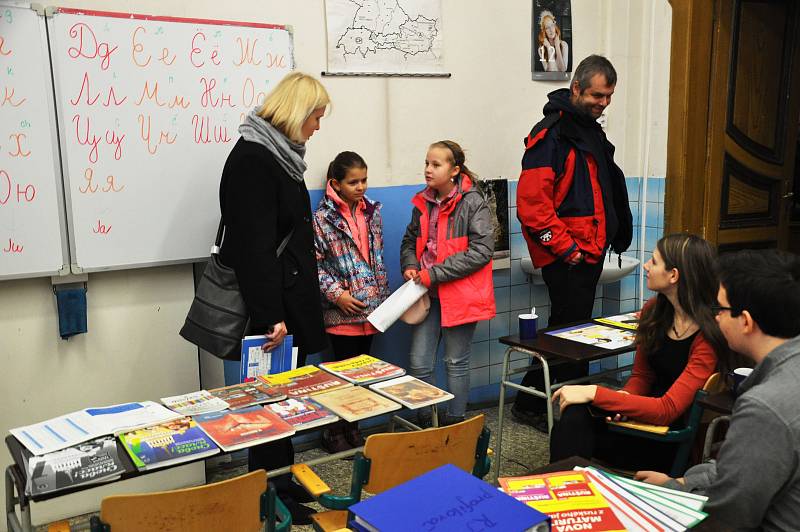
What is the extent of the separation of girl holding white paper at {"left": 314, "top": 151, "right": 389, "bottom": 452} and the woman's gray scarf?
2.34ft

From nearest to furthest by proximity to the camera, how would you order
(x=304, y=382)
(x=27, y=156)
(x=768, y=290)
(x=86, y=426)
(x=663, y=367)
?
(x=768, y=290) < (x=86, y=426) < (x=304, y=382) < (x=663, y=367) < (x=27, y=156)

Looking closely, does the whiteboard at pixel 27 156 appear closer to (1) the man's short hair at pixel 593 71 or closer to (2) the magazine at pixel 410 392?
(2) the magazine at pixel 410 392

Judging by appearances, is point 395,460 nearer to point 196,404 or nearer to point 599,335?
point 196,404

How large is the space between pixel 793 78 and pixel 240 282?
3882 mm

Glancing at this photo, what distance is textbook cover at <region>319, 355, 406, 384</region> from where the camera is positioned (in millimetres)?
2469

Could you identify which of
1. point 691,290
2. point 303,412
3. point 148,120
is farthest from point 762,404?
point 148,120

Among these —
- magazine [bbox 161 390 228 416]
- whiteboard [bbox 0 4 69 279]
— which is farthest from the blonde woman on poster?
magazine [bbox 161 390 228 416]

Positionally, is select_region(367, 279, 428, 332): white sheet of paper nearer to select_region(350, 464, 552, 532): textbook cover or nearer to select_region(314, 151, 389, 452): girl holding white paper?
select_region(314, 151, 389, 452): girl holding white paper

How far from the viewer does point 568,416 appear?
2.43 meters

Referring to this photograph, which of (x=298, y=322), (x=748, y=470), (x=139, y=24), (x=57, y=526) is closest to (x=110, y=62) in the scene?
(x=139, y=24)

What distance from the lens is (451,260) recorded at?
3525 mm

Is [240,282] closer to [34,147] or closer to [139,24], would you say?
[34,147]

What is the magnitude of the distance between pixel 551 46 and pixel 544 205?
4.15 ft

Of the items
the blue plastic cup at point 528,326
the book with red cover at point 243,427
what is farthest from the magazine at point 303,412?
the blue plastic cup at point 528,326
